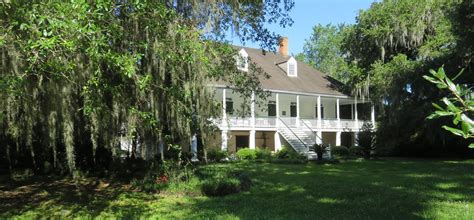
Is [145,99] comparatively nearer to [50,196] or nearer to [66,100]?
[66,100]

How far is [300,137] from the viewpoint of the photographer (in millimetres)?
30250

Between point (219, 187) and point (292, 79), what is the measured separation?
80.6 feet

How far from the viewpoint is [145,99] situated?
921 cm

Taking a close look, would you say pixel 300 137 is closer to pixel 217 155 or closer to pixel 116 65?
pixel 217 155

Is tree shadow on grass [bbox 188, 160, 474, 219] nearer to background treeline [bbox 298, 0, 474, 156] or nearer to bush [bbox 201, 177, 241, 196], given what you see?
bush [bbox 201, 177, 241, 196]

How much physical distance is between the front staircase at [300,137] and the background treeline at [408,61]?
13.7ft

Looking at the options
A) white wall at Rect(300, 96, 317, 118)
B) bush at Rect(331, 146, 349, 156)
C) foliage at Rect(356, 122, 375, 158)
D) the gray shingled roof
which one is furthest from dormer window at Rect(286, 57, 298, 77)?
foliage at Rect(356, 122, 375, 158)

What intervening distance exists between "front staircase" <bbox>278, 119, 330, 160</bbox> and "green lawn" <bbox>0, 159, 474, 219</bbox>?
588 inches

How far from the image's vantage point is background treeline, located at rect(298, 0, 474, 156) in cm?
A: 2406

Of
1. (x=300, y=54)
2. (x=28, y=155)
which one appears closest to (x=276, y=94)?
(x=28, y=155)

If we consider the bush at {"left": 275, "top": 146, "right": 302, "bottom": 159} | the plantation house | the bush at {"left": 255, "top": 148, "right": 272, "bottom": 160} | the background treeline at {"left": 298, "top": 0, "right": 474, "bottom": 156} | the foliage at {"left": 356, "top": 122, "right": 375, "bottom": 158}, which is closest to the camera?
the background treeline at {"left": 298, "top": 0, "right": 474, "bottom": 156}

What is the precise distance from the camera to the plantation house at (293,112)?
29.3m

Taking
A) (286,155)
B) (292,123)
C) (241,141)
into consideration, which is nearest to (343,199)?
(286,155)

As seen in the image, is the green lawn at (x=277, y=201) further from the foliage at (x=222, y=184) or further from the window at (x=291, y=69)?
the window at (x=291, y=69)
